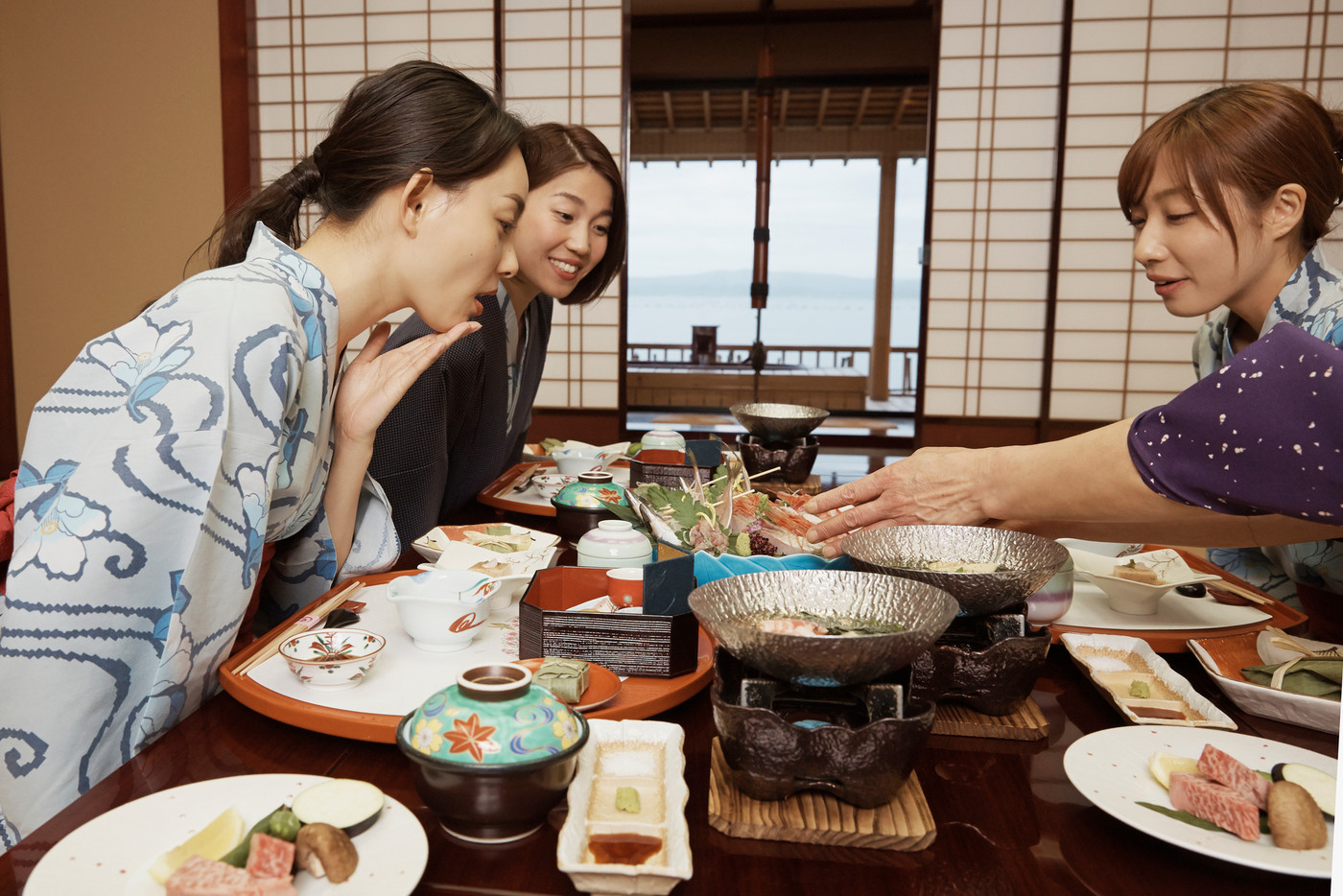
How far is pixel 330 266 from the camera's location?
5.53ft

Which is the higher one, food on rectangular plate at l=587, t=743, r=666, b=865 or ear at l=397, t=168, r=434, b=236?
ear at l=397, t=168, r=434, b=236

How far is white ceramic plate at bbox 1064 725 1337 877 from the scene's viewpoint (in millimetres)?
784

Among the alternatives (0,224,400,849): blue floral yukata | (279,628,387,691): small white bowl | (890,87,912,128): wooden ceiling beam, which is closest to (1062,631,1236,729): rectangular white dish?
(279,628,387,691): small white bowl

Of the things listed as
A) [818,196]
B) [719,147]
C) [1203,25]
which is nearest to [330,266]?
[1203,25]

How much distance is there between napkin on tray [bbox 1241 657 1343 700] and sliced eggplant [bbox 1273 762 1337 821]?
27 centimetres

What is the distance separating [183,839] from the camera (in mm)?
773

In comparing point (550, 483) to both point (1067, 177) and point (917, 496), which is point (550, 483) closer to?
point (917, 496)

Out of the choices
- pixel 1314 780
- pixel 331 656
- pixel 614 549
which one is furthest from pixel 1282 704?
pixel 331 656

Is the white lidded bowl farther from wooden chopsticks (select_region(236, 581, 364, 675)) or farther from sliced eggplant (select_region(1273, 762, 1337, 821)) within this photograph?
sliced eggplant (select_region(1273, 762, 1337, 821))

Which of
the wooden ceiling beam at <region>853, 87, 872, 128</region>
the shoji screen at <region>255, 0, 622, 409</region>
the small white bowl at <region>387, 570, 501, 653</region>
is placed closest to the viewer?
the small white bowl at <region>387, 570, 501, 653</region>

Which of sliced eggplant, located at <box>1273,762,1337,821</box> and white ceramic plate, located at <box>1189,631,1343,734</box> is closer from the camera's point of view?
sliced eggplant, located at <box>1273,762,1337,821</box>

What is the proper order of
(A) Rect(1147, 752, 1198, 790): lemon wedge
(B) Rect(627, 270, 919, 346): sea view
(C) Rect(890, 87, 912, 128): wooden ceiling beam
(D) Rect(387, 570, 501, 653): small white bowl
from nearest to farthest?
(A) Rect(1147, 752, 1198, 790): lemon wedge
(D) Rect(387, 570, 501, 653): small white bowl
(C) Rect(890, 87, 912, 128): wooden ceiling beam
(B) Rect(627, 270, 919, 346): sea view

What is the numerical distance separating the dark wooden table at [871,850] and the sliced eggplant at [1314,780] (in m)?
0.09

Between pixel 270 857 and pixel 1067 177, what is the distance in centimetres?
557
